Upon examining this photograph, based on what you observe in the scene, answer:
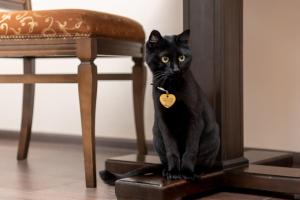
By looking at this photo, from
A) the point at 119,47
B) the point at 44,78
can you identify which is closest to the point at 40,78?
the point at 44,78

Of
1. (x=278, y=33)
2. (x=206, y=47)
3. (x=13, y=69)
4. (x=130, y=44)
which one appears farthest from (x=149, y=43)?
(x=13, y=69)

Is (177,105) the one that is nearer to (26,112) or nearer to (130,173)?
(130,173)

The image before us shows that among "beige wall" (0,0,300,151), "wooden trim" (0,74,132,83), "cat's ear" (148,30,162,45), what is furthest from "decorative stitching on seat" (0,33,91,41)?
"beige wall" (0,0,300,151)

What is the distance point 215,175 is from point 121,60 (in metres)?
1.05

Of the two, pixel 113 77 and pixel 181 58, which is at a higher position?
pixel 181 58

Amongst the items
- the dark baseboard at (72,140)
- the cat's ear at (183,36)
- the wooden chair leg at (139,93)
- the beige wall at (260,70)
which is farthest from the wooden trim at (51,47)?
the dark baseboard at (72,140)

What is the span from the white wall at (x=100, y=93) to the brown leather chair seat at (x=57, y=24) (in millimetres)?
572

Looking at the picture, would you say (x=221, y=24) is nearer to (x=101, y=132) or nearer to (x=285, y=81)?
(x=285, y=81)

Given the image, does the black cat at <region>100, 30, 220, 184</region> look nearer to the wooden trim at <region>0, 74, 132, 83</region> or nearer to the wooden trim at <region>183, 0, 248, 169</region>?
the wooden trim at <region>183, 0, 248, 169</region>

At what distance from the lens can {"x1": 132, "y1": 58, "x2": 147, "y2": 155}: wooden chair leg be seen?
2008mm

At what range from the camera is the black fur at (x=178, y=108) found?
1.36 metres

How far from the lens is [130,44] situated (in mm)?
1862

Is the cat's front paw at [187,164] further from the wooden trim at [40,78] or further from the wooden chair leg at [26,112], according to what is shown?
the wooden chair leg at [26,112]

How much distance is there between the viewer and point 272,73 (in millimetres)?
2039
